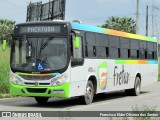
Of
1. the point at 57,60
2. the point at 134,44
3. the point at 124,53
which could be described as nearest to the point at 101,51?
the point at 124,53

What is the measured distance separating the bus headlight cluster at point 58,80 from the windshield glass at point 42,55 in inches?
11.7

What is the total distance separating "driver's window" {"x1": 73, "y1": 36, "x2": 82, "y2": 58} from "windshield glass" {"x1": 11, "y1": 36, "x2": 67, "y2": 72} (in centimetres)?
34

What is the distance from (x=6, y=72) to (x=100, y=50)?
6728mm

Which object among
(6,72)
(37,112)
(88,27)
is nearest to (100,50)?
(88,27)

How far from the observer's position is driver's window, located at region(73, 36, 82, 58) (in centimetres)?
1568

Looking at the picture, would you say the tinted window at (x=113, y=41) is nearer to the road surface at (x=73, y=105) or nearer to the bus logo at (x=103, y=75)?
the bus logo at (x=103, y=75)

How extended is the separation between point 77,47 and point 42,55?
119 cm

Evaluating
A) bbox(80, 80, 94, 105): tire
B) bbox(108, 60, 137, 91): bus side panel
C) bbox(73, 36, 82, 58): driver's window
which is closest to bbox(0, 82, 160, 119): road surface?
bbox(80, 80, 94, 105): tire

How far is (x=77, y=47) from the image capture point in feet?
51.8

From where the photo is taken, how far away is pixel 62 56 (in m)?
15.6

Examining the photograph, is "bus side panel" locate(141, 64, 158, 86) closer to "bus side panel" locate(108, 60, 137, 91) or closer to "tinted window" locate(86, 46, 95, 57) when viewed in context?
"bus side panel" locate(108, 60, 137, 91)

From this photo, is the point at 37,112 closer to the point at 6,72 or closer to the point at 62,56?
the point at 62,56

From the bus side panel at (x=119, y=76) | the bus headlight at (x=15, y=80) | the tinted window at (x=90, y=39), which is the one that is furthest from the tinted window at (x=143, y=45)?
the bus headlight at (x=15, y=80)

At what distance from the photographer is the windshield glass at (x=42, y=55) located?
15.6 meters
